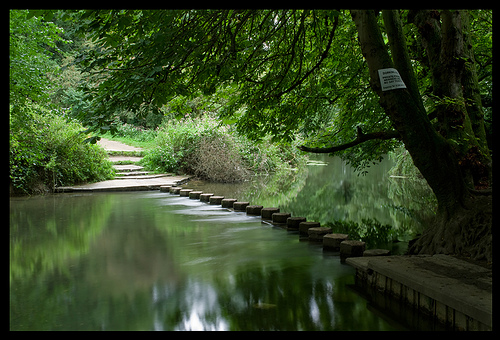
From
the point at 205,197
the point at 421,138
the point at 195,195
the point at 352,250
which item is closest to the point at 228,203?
the point at 205,197

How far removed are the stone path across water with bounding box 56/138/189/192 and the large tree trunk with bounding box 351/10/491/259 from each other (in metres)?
11.9

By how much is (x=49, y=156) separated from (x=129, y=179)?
3.93m

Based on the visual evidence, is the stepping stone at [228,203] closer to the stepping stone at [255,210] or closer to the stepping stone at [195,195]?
the stepping stone at [255,210]

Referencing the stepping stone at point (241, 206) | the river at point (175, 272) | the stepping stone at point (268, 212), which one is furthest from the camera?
the stepping stone at point (241, 206)

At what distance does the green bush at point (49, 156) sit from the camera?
1327 cm

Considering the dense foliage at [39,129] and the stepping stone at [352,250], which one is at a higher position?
the dense foliage at [39,129]

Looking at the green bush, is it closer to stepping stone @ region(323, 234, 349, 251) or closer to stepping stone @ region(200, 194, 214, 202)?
stepping stone @ region(200, 194, 214, 202)

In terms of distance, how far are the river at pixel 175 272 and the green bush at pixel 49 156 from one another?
2.11 meters

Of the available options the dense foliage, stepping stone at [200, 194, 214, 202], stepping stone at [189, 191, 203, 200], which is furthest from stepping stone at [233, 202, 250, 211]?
the dense foliage

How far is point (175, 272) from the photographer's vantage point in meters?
6.18

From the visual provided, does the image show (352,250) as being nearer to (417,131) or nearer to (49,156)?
(417,131)

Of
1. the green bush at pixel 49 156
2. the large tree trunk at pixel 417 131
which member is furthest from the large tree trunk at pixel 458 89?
the green bush at pixel 49 156

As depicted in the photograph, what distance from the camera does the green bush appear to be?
13.3m
